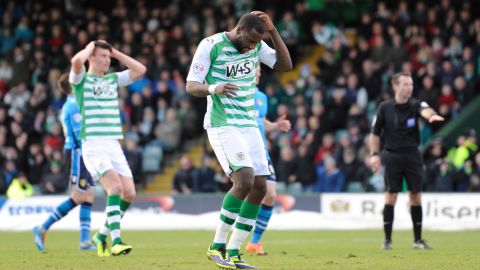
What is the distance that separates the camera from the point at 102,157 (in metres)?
13.0

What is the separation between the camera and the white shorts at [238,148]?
33.6ft

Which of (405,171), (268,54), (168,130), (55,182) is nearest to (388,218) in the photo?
(405,171)

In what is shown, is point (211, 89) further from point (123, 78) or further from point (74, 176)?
point (74, 176)

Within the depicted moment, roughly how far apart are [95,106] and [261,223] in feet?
8.88

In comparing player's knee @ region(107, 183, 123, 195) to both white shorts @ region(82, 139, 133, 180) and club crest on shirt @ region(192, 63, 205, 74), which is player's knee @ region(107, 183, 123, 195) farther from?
club crest on shirt @ region(192, 63, 205, 74)

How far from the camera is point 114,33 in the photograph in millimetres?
28828

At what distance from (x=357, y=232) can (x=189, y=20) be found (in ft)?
36.7

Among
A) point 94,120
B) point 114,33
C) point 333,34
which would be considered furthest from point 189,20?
point 94,120

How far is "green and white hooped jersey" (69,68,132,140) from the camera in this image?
13.1m

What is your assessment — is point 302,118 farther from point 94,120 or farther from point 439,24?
point 94,120

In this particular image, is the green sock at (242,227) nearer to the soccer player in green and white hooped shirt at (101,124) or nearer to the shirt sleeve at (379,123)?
the soccer player in green and white hooped shirt at (101,124)

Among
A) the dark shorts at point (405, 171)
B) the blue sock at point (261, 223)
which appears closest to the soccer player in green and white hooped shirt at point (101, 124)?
the blue sock at point (261, 223)

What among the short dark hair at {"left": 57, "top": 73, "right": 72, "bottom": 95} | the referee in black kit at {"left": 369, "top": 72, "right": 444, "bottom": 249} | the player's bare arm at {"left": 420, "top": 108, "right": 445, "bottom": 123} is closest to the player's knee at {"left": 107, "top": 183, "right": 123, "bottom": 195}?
the short dark hair at {"left": 57, "top": 73, "right": 72, "bottom": 95}

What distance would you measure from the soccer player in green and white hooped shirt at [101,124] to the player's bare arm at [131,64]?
0.02m
